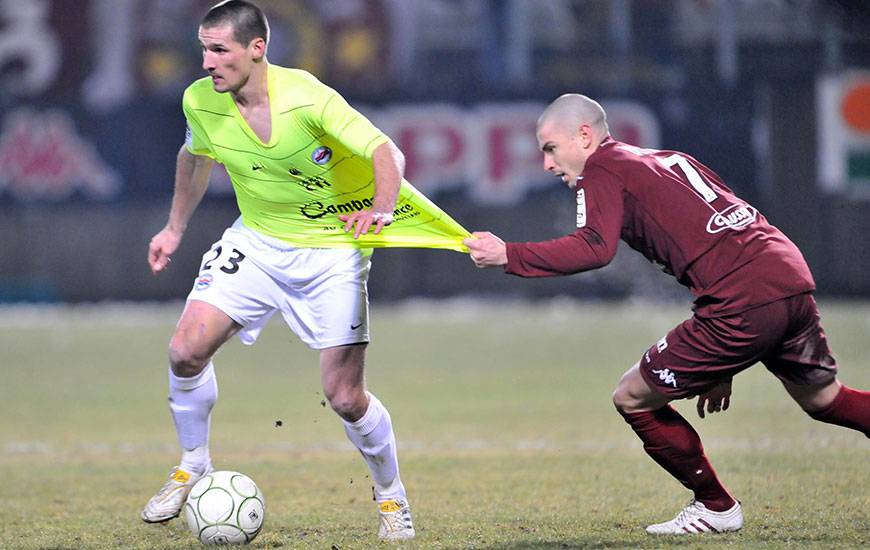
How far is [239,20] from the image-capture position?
224 inches

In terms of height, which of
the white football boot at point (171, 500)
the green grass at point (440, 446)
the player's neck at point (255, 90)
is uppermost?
the player's neck at point (255, 90)

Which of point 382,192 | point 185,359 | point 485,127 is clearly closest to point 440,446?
point 185,359

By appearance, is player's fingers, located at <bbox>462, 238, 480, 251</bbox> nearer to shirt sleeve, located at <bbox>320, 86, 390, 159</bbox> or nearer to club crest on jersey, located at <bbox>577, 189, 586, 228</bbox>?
club crest on jersey, located at <bbox>577, 189, 586, 228</bbox>

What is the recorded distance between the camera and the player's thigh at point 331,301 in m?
5.89

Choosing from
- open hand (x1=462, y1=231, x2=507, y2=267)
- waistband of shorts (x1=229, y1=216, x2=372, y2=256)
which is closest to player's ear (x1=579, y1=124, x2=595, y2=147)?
open hand (x1=462, y1=231, x2=507, y2=267)

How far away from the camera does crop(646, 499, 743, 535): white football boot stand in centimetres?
559

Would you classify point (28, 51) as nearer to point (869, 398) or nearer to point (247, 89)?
point (247, 89)

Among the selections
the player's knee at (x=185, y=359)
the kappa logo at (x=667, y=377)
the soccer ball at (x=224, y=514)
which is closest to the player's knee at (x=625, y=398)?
the kappa logo at (x=667, y=377)

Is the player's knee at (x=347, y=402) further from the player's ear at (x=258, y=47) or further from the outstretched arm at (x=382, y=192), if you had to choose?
the player's ear at (x=258, y=47)

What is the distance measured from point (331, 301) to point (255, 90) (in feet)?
3.06

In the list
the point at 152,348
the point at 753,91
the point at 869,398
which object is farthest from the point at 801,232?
the point at 869,398

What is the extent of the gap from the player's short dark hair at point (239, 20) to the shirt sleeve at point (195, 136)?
1.39 feet

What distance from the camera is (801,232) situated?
17391 mm

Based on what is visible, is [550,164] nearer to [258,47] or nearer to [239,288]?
[258,47]
